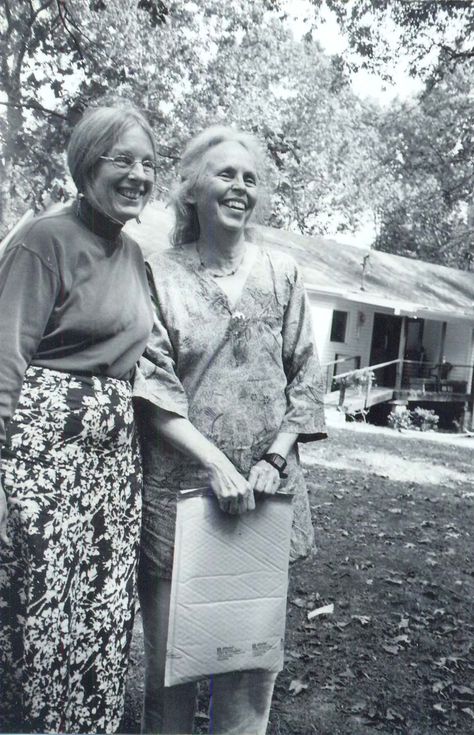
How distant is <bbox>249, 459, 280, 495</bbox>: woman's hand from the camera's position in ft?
6.93

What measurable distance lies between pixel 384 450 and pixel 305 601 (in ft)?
24.2

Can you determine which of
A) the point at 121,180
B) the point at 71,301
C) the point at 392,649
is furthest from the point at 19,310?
the point at 392,649

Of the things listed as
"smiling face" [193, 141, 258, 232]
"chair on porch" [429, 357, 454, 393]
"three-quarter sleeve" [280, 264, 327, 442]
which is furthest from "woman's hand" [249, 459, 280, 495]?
"chair on porch" [429, 357, 454, 393]

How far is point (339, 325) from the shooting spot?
20938 millimetres

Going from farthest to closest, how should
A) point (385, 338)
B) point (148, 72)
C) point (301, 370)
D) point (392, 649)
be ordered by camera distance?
point (385, 338) < point (148, 72) < point (392, 649) < point (301, 370)

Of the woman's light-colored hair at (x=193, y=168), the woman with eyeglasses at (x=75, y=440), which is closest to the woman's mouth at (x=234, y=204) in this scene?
the woman's light-colored hair at (x=193, y=168)

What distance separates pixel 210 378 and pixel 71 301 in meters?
0.49

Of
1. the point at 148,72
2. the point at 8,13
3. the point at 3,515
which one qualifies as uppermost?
the point at 148,72

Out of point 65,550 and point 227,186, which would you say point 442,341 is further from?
point 65,550

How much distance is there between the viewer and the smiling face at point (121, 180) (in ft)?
6.77

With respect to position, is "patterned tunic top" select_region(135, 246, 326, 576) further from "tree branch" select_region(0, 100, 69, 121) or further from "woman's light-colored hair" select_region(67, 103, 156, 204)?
"tree branch" select_region(0, 100, 69, 121)

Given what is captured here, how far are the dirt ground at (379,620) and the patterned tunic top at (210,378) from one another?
1.58 m

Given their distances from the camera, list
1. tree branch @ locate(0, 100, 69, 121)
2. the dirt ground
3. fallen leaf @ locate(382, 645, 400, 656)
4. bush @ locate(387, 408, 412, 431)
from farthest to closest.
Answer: bush @ locate(387, 408, 412, 431), tree branch @ locate(0, 100, 69, 121), fallen leaf @ locate(382, 645, 400, 656), the dirt ground

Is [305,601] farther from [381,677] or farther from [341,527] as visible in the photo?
[341,527]
